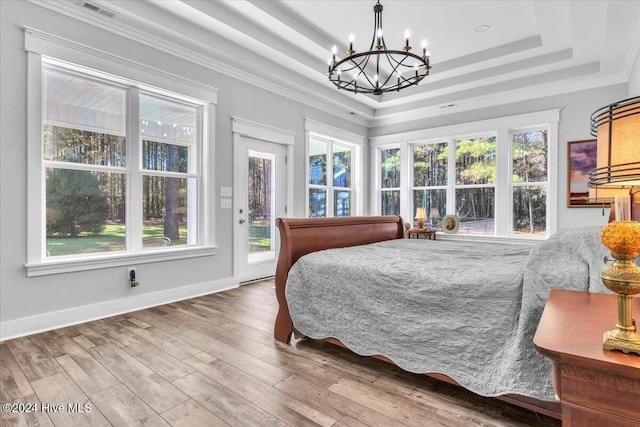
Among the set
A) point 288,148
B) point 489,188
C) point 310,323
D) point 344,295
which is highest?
point 288,148

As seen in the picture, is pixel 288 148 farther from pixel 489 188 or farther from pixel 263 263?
pixel 489 188

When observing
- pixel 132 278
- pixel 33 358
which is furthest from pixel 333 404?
pixel 132 278

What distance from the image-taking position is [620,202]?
60.1 inches

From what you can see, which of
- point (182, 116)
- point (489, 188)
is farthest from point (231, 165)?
point (489, 188)

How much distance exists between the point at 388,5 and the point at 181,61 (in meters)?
2.39

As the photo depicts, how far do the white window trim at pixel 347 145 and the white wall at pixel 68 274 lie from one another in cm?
145

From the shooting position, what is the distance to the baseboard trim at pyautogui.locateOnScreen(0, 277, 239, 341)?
267cm

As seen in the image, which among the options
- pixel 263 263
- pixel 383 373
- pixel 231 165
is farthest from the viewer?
pixel 263 263

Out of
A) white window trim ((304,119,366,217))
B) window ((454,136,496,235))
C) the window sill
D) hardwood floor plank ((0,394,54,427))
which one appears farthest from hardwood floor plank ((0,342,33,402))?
window ((454,136,496,235))

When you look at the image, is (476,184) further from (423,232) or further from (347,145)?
(347,145)

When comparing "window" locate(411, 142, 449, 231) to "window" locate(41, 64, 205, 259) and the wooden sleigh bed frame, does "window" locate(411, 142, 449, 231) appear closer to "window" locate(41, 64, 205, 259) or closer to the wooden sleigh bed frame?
the wooden sleigh bed frame

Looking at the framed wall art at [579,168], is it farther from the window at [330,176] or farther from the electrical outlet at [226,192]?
the electrical outlet at [226,192]

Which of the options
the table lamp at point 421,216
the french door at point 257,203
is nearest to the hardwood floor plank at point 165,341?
the french door at point 257,203

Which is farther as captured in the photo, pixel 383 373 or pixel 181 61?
pixel 181 61
